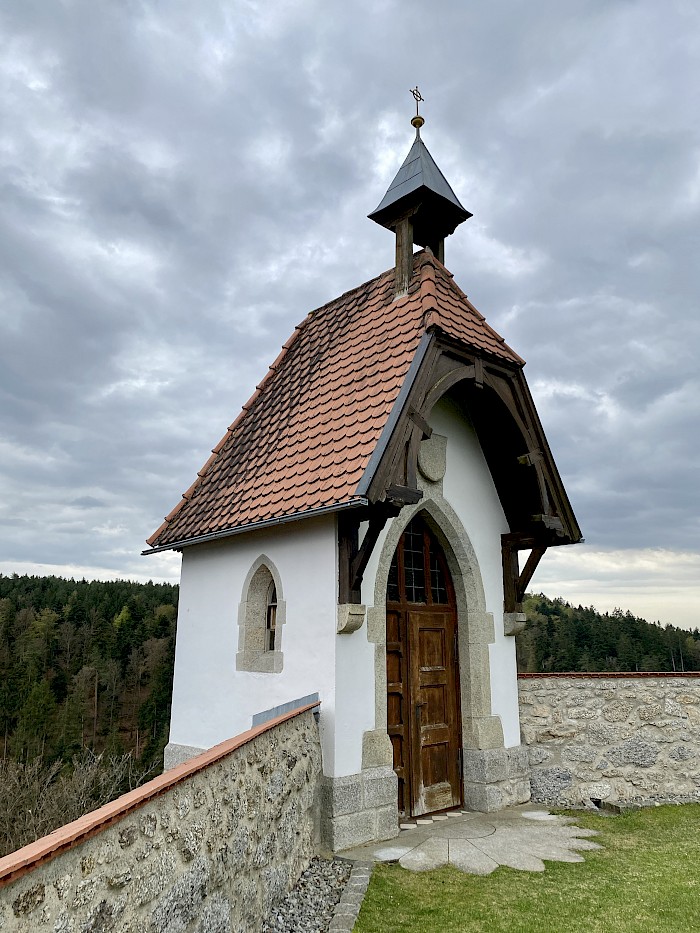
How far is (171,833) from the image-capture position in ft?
10.5

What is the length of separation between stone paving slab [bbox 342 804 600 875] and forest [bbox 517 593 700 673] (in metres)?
23.0

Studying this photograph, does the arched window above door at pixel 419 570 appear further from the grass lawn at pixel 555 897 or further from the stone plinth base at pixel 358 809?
the grass lawn at pixel 555 897

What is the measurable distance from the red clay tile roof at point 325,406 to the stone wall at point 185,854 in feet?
8.10

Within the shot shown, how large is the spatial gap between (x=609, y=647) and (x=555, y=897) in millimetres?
29164

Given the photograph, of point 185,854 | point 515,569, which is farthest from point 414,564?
point 185,854

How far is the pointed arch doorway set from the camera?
7305mm

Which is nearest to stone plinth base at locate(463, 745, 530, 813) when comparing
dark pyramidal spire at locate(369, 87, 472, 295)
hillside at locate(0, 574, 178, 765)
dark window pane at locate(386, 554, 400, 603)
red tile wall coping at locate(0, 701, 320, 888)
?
dark window pane at locate(386, 554, 400, 603)

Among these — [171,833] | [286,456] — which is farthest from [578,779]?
[171,833]

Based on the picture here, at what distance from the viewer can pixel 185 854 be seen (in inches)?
130

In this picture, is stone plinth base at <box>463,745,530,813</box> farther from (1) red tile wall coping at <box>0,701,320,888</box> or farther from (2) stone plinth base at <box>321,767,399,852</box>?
(1) red tile wall coping at <box>0,701,320,888</box>

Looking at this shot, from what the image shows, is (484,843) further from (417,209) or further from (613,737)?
(417,209)

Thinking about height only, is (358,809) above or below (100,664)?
above

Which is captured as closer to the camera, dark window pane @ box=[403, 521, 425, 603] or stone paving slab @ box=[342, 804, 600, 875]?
stone paving slab @ box=[342, 804, 600, 875]

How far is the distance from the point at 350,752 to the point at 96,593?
6641 centimetres
